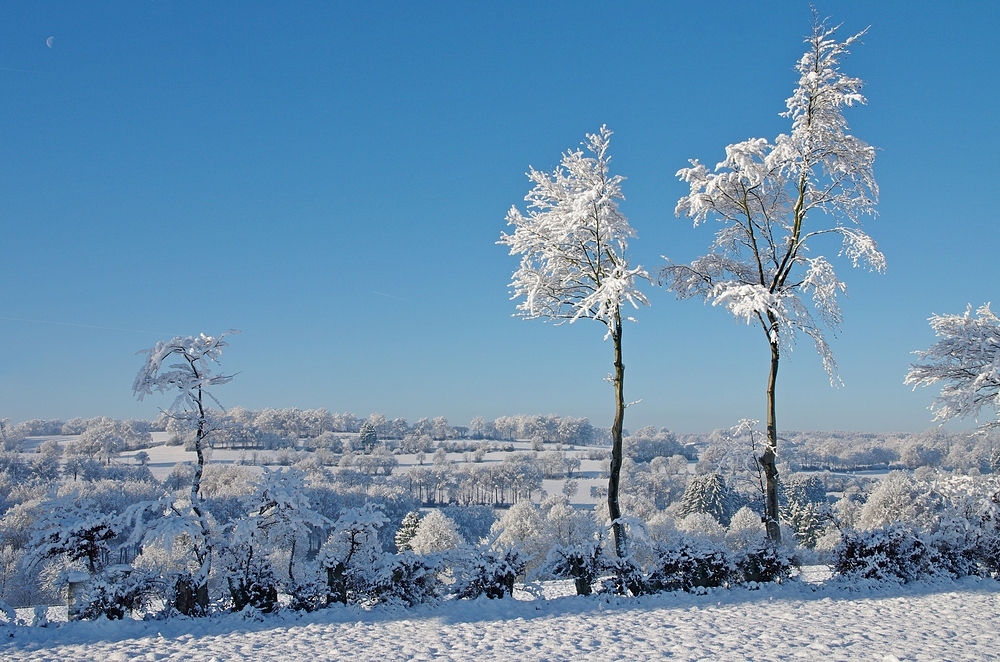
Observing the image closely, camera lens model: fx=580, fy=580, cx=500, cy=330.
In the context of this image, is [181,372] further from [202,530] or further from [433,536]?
[433,536]

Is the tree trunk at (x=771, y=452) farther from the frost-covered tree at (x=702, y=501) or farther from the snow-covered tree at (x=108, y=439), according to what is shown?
the snow-covered tree at (x=108, y=439)

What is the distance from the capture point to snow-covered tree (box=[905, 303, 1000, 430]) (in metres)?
10.5

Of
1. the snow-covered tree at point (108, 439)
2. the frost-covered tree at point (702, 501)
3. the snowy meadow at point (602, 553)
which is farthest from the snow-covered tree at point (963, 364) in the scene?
the snow-covered tree at point (108, 439)

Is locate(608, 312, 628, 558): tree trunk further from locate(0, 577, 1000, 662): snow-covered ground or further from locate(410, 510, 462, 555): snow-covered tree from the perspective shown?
locate(410, 510, 462, 555): snow-covered tree

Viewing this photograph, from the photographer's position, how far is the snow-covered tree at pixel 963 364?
34.6 feet

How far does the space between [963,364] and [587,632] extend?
9549mm

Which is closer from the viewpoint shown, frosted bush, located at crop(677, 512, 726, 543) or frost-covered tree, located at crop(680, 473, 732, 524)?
frost-covered tree, located at crop(680, 473, 732, 524)

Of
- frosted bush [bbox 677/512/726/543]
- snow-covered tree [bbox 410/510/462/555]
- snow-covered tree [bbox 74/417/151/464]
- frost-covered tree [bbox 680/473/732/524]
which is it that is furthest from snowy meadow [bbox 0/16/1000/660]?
snow-covered tree [bbox 74/417/151/464]

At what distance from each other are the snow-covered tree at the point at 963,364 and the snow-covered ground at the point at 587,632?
3.78 m

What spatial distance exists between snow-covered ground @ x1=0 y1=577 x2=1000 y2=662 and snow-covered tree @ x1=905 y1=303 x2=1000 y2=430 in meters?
3.78

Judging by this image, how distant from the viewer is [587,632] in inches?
257

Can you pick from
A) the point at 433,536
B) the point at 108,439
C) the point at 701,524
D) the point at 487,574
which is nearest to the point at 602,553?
the point at 487,574

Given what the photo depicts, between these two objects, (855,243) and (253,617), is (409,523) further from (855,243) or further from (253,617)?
(855,243)

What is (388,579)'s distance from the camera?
25.0 feet
